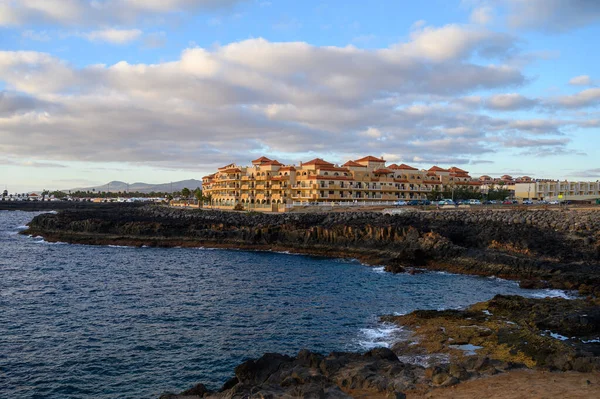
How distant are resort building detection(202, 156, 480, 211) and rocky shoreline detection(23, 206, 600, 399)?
2139cm

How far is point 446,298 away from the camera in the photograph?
92.7 ft

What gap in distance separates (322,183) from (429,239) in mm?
Answer: 51813

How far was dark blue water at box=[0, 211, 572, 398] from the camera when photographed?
1698cm

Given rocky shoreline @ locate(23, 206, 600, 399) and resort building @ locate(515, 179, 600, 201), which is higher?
resort building @ locate(515, 179, 600, 201)

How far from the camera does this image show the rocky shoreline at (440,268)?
13.4m

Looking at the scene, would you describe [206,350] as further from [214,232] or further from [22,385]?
[214,232]

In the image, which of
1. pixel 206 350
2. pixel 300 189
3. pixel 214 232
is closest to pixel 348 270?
pixel 206 350

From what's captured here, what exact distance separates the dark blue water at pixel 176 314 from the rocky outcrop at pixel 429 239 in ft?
11.7

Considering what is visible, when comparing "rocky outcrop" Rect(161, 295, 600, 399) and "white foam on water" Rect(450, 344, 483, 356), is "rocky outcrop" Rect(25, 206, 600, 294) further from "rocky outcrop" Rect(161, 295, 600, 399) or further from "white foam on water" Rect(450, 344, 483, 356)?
"white foam on water" Rect(450, 344, 483, 356)

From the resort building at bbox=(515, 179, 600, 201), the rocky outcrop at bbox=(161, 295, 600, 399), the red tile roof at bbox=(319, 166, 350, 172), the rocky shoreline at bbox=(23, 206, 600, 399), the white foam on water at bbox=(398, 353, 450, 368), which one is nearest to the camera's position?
the rocky outcrop at bbox=(161, 295, 600, 399)

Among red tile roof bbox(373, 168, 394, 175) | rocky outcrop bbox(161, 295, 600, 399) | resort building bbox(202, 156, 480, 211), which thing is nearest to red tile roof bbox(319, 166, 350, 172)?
resort building bbox(202, 156, 480, 211)

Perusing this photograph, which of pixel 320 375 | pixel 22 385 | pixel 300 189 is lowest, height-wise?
pixel 22 385

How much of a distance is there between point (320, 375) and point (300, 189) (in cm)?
8471

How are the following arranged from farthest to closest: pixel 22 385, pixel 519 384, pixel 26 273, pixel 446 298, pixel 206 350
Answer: pixel 26 273 → pixel 446 298 → pixel 206 350 → pixel 22 385 → pixel 519 384
